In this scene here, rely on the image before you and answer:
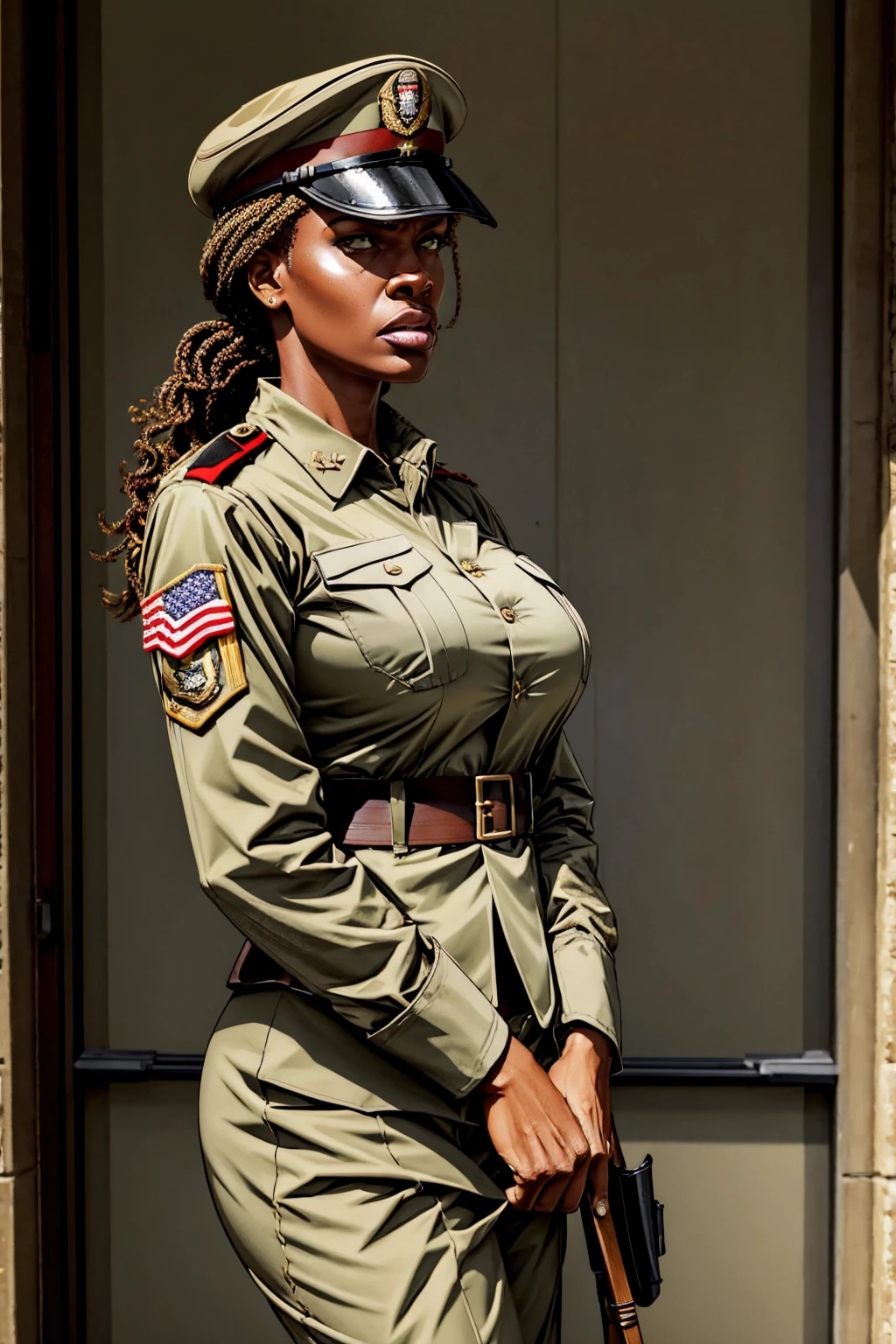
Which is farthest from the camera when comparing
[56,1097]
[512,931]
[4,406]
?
Result: [56,1097]

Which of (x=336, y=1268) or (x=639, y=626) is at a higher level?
(x=639, y=626)

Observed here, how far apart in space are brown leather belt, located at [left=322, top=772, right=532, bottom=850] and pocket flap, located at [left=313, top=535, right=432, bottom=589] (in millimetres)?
222

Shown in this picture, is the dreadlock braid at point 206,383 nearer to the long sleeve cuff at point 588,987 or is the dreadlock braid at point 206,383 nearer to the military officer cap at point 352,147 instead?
the military officer cap at point 352,147

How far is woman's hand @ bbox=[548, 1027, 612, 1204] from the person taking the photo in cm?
155

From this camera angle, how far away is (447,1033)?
1.46m

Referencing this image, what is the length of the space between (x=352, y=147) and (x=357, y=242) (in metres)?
0.11

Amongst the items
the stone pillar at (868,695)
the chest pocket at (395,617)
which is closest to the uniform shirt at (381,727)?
the chest pocket at (395,617)

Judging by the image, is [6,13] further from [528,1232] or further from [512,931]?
[528,1232]

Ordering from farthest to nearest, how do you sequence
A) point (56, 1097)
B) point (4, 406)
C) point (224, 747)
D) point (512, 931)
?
point (56, 1097) → point (4, 406) → point (512, 931) → point (224, 747)

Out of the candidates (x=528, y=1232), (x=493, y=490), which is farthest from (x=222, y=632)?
(x=493, y=490)

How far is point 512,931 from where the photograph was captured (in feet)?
5.32

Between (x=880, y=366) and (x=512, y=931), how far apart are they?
151 centimetres

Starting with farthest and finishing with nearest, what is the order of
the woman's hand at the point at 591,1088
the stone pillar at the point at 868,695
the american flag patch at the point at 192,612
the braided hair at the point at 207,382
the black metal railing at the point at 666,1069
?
the black metal railing at the point at 666,1069 → the stone pillar at the point at 868,695 → the braided hair at the point at 207,382 → the woman's hand at the point at 591,1088 → the american flag patch at the point at 192,612

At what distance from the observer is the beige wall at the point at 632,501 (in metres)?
2.78
